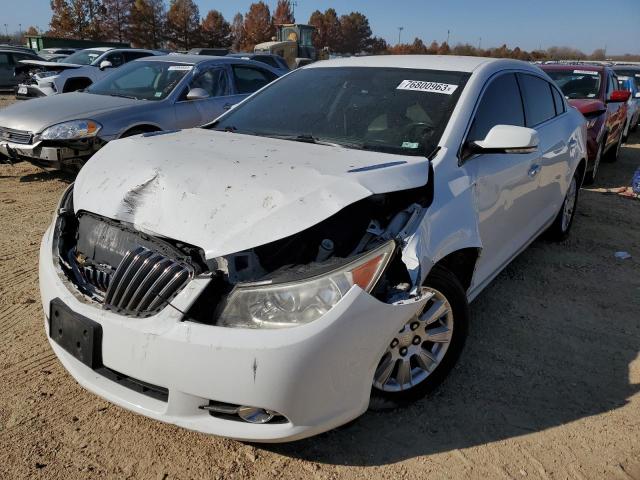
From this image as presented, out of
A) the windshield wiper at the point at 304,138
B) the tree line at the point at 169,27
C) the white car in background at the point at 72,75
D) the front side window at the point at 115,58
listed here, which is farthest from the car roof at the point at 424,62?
the tree line at the point at 169,27

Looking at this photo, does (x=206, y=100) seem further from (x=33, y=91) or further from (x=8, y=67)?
(x=8, y=67)

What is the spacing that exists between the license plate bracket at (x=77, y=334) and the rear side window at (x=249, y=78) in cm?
574

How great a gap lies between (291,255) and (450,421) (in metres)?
1.12

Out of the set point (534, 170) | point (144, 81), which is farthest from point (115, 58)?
point (534, 170)

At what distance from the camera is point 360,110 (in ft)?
10.8

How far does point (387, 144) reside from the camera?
2973mm

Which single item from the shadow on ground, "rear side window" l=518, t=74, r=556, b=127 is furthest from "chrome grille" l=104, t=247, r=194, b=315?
"rear side window" l=518, t=74, r=556, b=127

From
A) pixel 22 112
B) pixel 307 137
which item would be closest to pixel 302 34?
pixel 22 112

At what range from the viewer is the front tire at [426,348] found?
2477 mm

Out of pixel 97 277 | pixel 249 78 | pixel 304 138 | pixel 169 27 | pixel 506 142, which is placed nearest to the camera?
pixel 97 277

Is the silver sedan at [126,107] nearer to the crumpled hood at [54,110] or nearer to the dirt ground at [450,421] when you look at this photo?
the crumpled hood at [54,110]

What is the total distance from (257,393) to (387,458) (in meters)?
0.74

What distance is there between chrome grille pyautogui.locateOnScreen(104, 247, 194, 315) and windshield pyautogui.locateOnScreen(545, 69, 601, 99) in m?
7.82

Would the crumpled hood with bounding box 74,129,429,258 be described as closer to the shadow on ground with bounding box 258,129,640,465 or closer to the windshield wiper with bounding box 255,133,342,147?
the windshield wiper with bounding box 255,133,342,147
